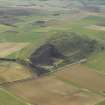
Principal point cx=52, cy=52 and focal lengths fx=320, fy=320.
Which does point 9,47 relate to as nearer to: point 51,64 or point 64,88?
point 51,64

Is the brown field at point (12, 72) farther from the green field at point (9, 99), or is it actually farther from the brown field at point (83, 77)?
the brown field at point (83, 77)

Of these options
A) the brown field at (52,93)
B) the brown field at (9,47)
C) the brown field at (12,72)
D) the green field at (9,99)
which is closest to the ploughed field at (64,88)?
the brown field at (52,93)

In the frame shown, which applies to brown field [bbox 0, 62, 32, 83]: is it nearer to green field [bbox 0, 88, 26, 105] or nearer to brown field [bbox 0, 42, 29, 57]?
green field [bbox 0, 88, 26, 105]

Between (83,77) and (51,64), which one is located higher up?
(51,64)

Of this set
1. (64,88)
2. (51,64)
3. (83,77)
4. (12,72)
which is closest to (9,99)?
(64,88)

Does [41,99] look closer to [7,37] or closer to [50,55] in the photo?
[50,55]

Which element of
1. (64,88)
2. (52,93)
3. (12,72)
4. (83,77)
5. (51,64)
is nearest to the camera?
(52,93)
